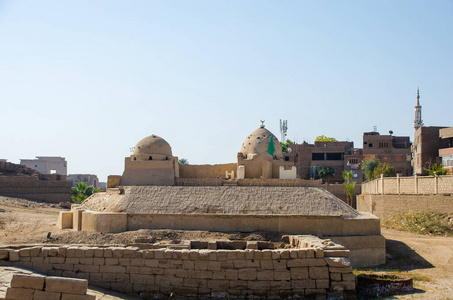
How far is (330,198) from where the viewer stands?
66.3 feet

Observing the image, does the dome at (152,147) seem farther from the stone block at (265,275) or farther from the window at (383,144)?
the window at (383,144)

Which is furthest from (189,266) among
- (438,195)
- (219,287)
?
(438,195)

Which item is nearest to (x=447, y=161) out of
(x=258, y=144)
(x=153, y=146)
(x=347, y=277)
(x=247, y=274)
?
(x=258, y=144)

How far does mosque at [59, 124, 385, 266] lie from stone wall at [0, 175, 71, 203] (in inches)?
547

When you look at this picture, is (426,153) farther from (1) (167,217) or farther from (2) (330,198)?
(1) (167,217)

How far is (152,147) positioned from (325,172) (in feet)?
95.8

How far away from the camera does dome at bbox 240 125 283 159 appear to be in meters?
24.7

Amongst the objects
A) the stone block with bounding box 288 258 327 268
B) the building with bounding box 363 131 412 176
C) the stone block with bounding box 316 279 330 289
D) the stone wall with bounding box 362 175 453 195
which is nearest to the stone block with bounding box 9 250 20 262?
the stone block with bounding box 288 258 327 268

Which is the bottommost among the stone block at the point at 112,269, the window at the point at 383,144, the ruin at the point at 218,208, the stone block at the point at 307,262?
the stone block at the point at 112,269

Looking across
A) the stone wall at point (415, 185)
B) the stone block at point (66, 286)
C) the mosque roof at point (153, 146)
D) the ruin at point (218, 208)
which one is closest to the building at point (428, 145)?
the stone wall at point (415, 185)

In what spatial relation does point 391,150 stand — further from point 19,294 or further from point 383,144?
point 19,294

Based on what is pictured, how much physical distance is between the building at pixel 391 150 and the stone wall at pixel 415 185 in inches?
706

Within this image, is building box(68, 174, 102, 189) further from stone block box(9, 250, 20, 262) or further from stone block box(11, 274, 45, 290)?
stone block box(11, 274, 45, 290)

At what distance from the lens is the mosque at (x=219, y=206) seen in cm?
1869
